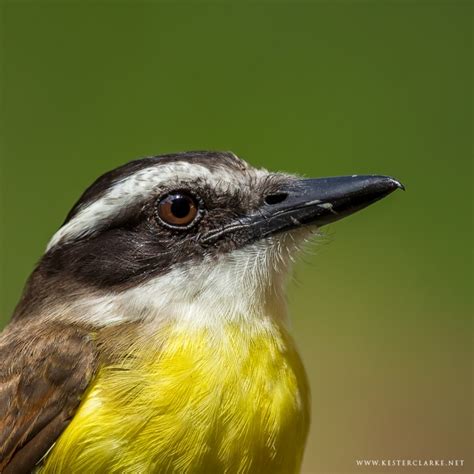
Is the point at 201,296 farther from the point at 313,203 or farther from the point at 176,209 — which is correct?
the point at 313,203

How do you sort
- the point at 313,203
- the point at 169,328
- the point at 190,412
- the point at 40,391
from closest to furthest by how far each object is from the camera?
the point at 190,412
the point at 40,391
the point at 169,328
the point at 313,203

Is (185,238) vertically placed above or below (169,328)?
above

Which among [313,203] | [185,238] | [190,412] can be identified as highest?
[185,238]

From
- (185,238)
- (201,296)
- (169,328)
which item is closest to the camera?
(169,328)

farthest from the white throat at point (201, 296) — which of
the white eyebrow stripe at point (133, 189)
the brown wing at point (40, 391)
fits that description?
the white eyebrow stripe at point (133, 189)

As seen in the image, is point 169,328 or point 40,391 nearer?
point 40,391

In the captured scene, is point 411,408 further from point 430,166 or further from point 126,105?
point 126,105

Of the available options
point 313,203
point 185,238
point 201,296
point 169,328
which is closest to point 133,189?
point 185,238

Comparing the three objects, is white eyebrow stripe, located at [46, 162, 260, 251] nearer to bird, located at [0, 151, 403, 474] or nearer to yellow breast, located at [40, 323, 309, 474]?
bird, located at [0, 151, 403, 474]

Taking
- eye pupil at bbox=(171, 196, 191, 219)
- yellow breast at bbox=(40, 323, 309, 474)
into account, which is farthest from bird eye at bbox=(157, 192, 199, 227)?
yellow breast at bbox=(40, 323, 309, 474)
